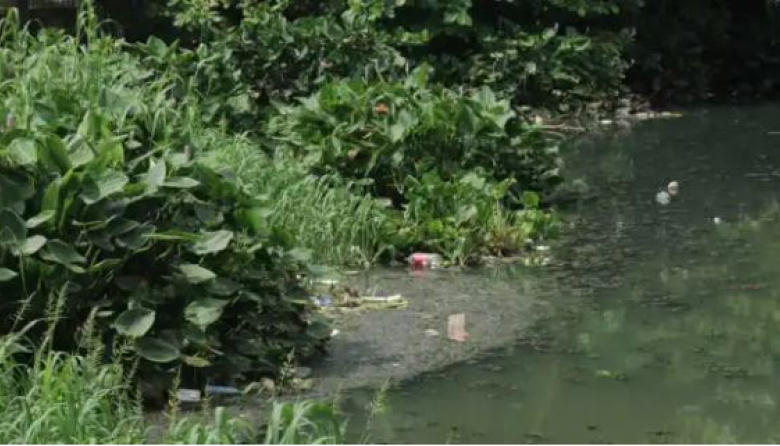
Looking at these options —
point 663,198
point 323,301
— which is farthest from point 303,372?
point 663,198

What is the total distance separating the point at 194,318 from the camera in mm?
5043

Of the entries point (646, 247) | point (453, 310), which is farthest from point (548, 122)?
point (453, 310)

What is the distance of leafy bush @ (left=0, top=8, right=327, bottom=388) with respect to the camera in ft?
16.3

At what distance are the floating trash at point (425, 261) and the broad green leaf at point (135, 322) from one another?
275 cm

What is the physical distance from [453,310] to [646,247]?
5.99 ft

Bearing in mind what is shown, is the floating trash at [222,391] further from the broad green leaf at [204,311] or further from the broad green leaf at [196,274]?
the broad green leaf at [196,274]

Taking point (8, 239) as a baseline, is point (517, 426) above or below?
below

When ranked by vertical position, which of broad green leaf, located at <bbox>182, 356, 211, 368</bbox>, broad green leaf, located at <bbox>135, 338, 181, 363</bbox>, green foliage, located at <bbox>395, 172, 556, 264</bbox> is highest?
broad green leaf, located at <bbox>135, 338, 181, 363</bbox>

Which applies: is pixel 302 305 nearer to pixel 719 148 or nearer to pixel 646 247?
pixel 646 247

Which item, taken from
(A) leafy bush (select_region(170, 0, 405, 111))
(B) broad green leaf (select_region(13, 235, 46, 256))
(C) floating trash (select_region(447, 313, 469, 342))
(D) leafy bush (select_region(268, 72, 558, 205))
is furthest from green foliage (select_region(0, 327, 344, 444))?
(A) leafy bush (select_region(170, 0, 405, 111))

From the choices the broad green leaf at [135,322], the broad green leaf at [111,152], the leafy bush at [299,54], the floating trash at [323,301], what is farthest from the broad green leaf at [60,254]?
the leafy bush at [299,54]

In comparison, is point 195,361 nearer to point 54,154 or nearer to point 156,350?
point 156,350

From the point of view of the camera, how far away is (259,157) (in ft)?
24.8

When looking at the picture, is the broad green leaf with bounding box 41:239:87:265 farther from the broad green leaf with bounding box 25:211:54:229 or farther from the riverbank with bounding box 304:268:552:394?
the riverbank with bounding box 304:268:552:394
